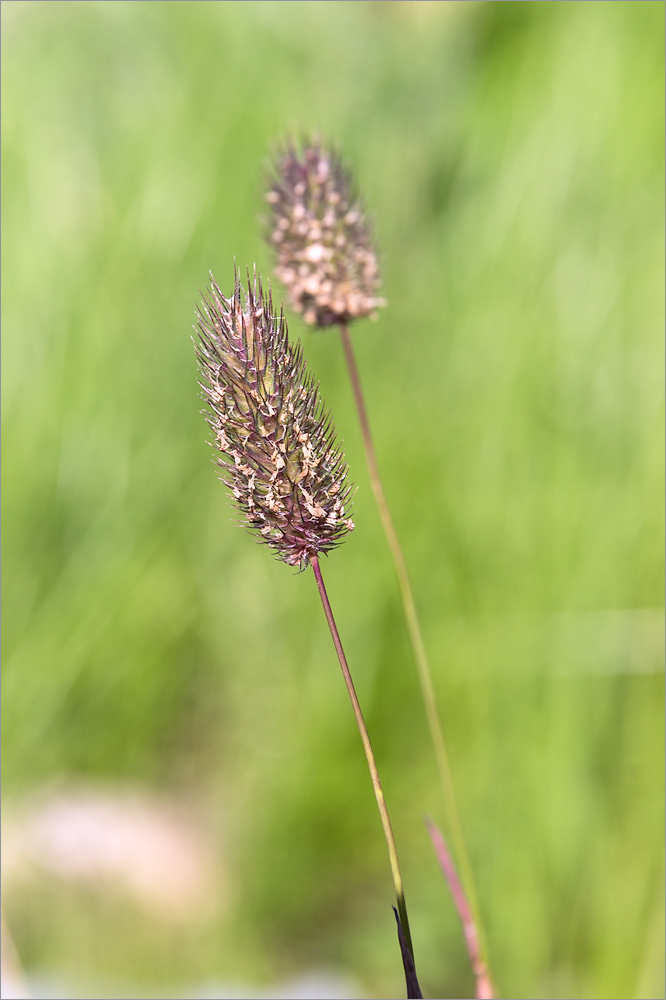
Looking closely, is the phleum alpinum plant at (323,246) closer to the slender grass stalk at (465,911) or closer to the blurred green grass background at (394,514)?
the slender grass stalk at (465,911)

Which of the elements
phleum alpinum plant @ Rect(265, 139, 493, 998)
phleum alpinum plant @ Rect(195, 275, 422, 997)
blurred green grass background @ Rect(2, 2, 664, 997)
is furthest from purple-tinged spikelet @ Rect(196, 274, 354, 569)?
blurred green grass background @ Rect(2, 2, 664, 997)

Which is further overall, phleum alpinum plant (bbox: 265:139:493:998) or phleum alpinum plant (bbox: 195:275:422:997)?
phleum alpinum plant (bbox: 265:139:493:998)

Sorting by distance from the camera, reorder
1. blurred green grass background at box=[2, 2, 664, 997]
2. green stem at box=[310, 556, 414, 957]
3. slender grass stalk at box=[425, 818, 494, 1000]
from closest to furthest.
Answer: green stem at box=[310, 556, 414, 957] → slender grass stalk at box=[425, 818, 494, 1000] → blurred green grass background at box=[2, 2, 664, 997]

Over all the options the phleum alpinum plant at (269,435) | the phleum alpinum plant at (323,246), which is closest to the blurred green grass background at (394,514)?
the phleum alpinum plant at (323,246)

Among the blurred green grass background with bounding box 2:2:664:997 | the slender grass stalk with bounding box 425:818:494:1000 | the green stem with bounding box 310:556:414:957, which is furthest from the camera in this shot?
the blurred green grass background with bounding box 2:2:664:997

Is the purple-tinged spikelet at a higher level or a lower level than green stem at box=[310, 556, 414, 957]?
higher

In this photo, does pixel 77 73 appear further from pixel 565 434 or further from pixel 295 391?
pixel 295 391

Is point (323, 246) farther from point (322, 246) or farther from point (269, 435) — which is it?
point (269, 435)

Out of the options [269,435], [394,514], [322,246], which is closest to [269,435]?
[269,435]

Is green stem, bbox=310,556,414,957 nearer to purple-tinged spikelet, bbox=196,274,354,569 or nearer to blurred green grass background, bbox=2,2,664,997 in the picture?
purple-tinged spikelet, bbox=196,274,354,569
